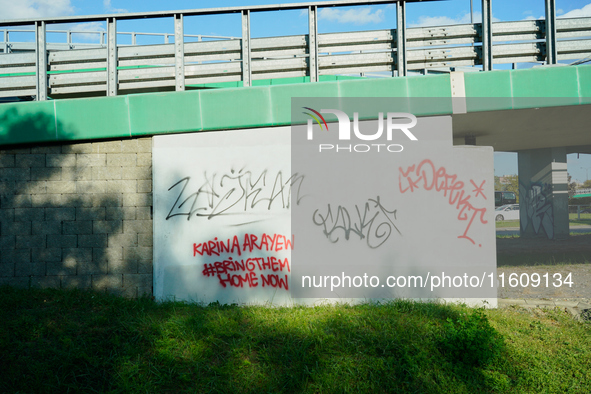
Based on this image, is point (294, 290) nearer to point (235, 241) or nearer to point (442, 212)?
point (235, 241)

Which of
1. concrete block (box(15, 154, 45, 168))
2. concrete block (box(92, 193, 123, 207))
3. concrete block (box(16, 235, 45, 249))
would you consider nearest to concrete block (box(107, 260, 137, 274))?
concrete block (box(92, 193, 123, 207))

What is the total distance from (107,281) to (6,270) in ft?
4.48

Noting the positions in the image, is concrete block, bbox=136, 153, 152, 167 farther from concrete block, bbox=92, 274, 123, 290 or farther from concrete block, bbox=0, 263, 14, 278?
concrete block, bbox=0, 263, 14, 278

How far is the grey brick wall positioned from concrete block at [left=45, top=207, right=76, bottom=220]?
0.01 metres

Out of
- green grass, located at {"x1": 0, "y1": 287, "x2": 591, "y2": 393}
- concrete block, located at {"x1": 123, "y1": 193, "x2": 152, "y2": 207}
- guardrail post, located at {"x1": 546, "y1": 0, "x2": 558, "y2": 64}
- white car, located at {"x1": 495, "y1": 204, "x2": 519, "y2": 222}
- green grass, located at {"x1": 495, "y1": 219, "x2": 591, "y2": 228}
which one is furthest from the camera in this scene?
white car, located at {"x1": 495, "y1": 204, "x2": 519, "y2": 222}

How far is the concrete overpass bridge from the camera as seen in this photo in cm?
568

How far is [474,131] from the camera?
8.86m

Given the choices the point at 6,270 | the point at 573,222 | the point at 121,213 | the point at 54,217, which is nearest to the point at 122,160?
the point at 121,213

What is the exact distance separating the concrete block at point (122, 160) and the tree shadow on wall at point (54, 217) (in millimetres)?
76

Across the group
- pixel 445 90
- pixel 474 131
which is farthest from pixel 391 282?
pixel 474 131

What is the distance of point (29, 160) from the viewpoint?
18.7 feet

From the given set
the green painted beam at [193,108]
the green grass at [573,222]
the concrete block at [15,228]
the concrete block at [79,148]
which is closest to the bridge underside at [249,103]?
the green painted beam at [193,108]

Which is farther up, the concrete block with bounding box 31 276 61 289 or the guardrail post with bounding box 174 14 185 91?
the guardrail post with bounding box 174 14 185 91

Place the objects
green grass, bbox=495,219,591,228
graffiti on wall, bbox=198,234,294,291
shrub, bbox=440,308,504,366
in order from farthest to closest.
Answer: green grass, bbox=495,219,591,228 → graffiti on wall, bbox=198,234,294,291 → shrub, bbox=440,308,504,366
